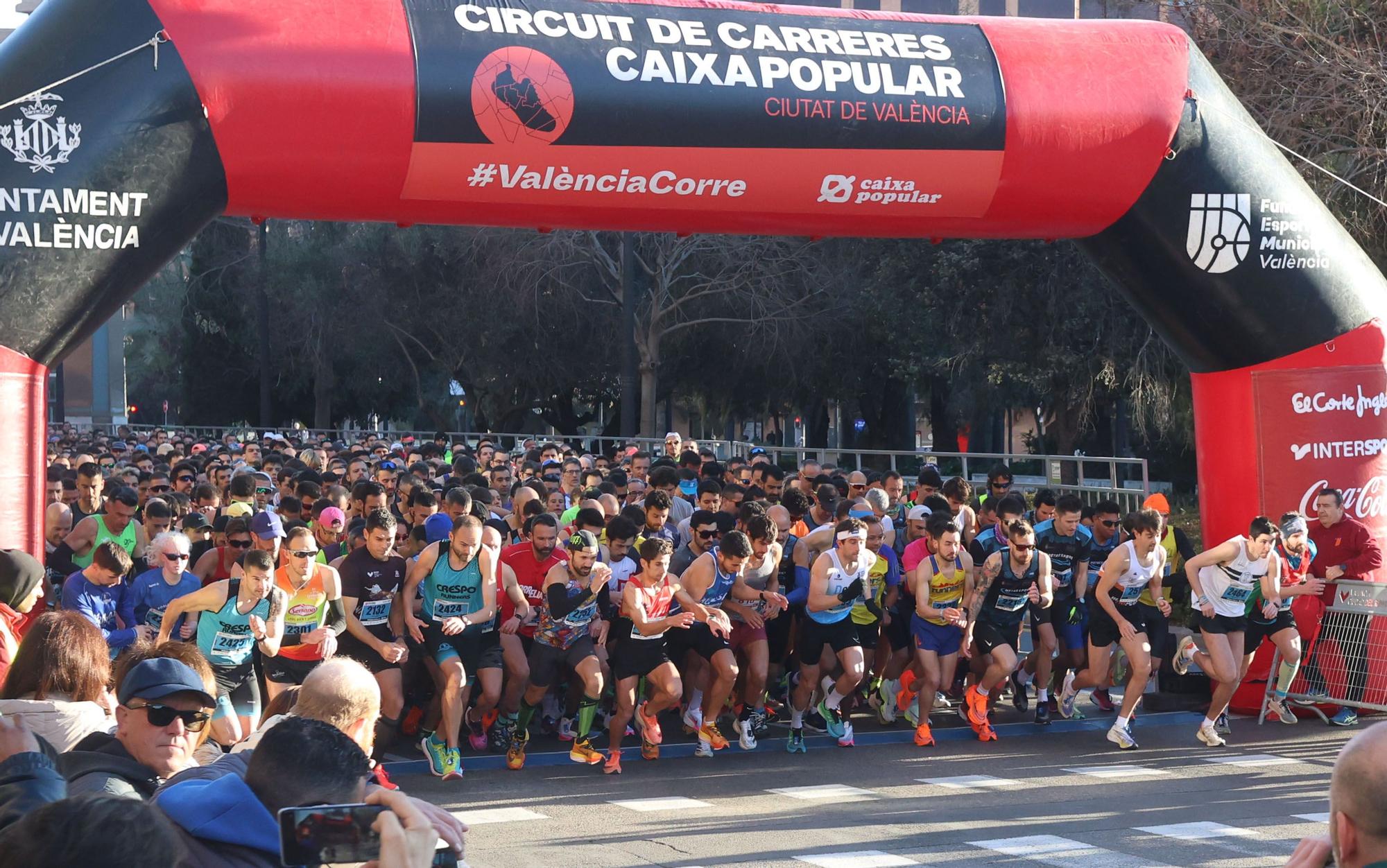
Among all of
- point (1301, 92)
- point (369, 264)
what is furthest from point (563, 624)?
point (369, 264)

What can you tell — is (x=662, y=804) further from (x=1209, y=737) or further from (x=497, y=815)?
(x=1209, y=737)

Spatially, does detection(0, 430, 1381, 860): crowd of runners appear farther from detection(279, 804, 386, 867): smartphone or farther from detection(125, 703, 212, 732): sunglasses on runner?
detection(279, 804, 386, 867): smartphone

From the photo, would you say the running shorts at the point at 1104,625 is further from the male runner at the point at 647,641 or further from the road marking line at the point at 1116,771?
the male runner at the point at 647,641

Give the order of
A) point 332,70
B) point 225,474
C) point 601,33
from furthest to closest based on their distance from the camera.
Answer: point 225,474, point 601,33, point 332,70

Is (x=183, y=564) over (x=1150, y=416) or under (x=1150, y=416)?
under

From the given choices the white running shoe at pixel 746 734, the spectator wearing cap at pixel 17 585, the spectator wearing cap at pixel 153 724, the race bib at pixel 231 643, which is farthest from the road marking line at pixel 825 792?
the spectator wearing cap at pixel 153 724

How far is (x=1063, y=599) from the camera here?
11.1 meters

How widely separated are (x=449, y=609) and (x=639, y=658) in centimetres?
126

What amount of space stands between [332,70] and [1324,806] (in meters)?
6.94

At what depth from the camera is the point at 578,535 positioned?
31.3 feet

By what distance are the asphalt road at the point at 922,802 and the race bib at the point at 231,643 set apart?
141cm

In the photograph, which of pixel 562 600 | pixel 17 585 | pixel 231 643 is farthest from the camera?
pixel 562 600

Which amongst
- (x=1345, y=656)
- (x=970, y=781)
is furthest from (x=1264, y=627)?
(x=970, y=781)

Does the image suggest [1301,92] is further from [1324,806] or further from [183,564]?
[183,564]
